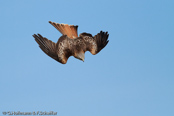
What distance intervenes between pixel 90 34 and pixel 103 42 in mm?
971

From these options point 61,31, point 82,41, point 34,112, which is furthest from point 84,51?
point 34,112

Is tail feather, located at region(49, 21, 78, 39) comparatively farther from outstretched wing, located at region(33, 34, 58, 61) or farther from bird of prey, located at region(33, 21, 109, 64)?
outstretched wing, located at region(33, 34, 58, 61)

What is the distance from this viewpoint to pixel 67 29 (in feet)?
56.4

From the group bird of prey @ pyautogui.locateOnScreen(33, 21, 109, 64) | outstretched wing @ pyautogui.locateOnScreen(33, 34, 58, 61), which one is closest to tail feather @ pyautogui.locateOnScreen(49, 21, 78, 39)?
bird of prey @ pyautogui.locateOnScreen(33, 21, 109, 64)

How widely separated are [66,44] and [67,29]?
1110 millimetres

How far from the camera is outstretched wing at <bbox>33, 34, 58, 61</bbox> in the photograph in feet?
54.3

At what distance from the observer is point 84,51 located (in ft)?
55.6

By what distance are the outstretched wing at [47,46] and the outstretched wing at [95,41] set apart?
5.26ft

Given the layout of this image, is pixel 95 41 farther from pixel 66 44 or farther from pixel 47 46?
pixel 47 46

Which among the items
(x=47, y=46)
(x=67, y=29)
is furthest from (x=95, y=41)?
(x=47, y=46)

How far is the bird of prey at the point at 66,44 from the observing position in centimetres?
1645

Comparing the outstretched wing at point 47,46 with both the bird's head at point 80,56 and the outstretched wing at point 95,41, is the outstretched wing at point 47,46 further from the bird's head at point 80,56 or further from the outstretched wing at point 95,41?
the outstretched wing at point 95,41

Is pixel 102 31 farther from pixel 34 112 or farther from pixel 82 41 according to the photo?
pixel 34 112

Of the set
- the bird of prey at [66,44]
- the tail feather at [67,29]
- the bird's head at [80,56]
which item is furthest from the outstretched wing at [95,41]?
the bird's head at [80,56]
